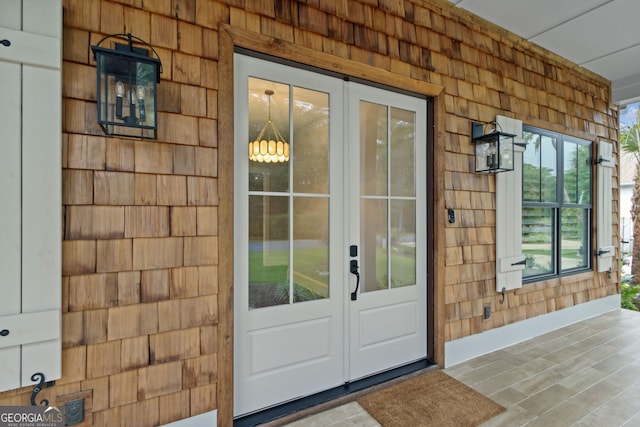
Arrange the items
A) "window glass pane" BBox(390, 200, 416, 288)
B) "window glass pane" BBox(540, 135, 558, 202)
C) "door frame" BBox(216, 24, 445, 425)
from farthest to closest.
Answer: "window glass pane" BBox(540, 135, 558, 202) → "window glass pane" BBox(390, 200, 416, 288) → "door frame" BBox(216, 24, 445, 425)

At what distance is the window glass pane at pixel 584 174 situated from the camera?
399 centimetres

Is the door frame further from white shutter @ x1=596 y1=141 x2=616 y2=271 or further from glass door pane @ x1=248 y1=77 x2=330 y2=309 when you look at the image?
white shutter @ x1=596 y1=141 x2=616 y2=271

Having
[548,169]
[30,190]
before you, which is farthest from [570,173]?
[30,190]

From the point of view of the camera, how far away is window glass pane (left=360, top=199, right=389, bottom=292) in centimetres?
241

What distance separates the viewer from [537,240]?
139 inches

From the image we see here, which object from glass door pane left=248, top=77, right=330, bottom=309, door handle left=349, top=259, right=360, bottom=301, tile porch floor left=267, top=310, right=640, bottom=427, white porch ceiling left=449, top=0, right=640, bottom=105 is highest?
white porch ceiling left=449, top=0, right=640, bottom=105

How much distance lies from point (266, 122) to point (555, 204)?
3.68 metres

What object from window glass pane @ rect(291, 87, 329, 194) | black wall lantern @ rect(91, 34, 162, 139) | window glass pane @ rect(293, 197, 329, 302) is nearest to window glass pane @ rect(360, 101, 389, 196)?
window glass pane @ rect(291, 87, 329, 194)

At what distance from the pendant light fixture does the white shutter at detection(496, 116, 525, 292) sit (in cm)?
224

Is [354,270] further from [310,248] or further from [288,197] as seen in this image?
[288,197]

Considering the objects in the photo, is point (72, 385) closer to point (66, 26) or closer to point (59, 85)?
point (59, 85)

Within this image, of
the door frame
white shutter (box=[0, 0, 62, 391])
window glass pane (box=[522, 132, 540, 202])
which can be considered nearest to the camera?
white shutter (box=[0, 0, 62, 391])

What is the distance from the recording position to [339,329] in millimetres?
2262

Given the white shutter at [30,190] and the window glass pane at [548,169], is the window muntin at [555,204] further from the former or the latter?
the white shutter at [30,190]
